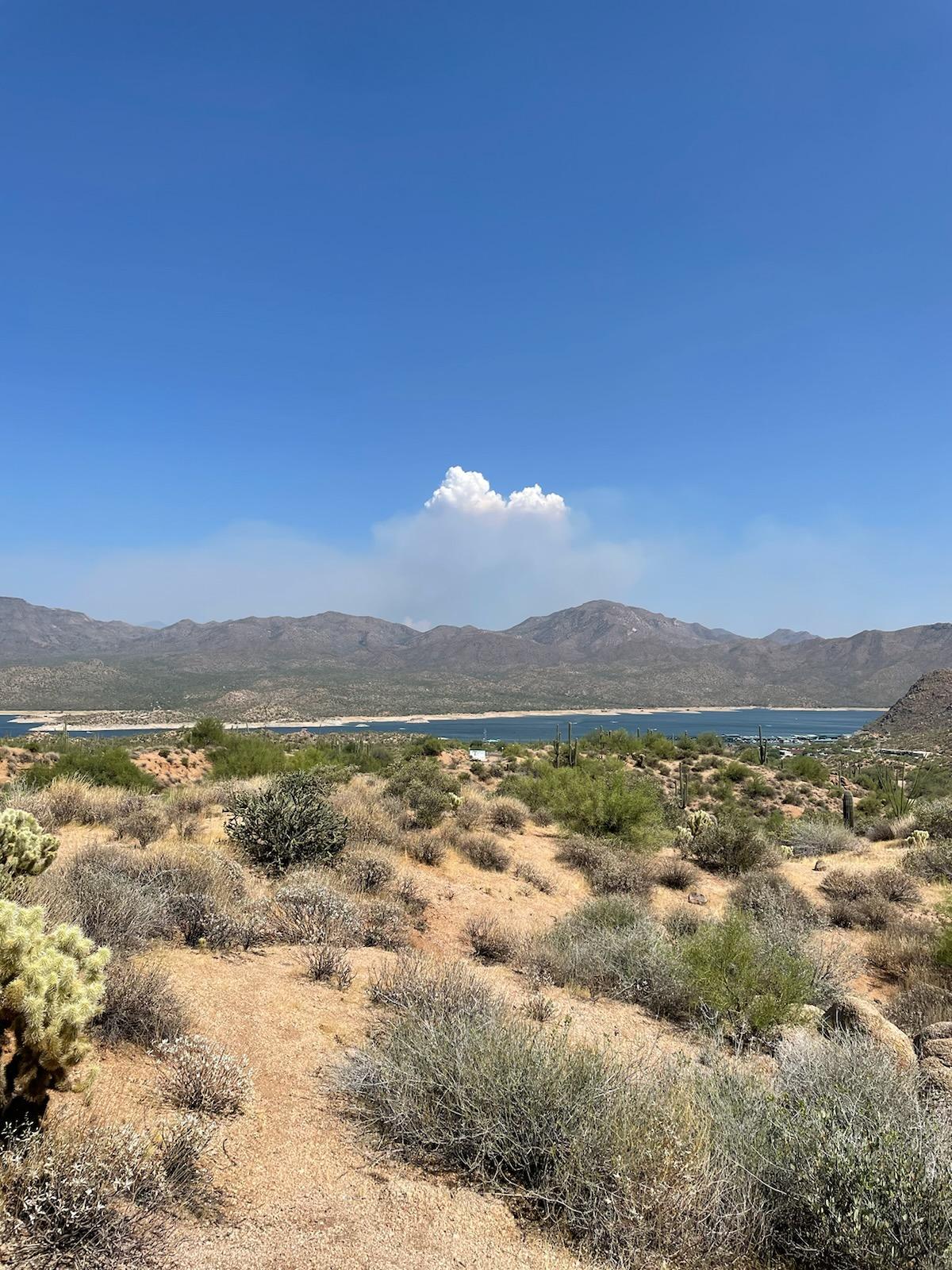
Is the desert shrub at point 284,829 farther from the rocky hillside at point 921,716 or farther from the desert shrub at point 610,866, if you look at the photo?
the rocky hillside at point 921,716

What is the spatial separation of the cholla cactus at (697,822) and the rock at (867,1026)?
10.4 meters

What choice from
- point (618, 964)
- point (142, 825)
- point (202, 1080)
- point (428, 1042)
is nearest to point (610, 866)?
point (618, 964)

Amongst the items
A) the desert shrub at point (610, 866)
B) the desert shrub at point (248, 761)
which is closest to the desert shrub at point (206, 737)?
the desert shrub at point (248, 761)

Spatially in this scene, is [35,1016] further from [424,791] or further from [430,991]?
[424,791]

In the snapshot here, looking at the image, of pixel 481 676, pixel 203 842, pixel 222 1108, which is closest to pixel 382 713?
pixel 481 676

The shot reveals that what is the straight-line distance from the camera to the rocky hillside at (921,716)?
6525cm

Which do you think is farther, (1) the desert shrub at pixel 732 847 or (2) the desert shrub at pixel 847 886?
(1) the desert shrub at pixel 732 847

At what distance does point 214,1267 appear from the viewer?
2939 millimetres

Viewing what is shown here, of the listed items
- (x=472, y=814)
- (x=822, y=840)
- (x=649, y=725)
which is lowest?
(x=649, y=725)

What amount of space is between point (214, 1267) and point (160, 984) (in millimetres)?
2399

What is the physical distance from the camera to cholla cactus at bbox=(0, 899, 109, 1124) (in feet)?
10.9

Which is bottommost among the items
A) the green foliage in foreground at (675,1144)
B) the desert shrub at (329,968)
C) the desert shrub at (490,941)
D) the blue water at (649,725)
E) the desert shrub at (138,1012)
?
the blue water at (649,725)

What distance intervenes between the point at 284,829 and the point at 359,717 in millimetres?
104595

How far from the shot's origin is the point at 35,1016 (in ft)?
10.9
